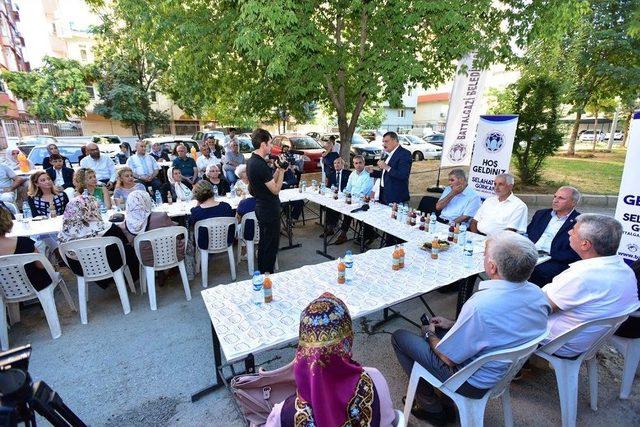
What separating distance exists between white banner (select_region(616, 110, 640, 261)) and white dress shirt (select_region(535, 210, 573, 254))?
116 cm

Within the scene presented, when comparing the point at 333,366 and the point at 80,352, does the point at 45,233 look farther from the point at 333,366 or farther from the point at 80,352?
the point at 333,366

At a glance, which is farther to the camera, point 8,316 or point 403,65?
point 403,65

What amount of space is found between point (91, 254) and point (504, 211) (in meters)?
4.67

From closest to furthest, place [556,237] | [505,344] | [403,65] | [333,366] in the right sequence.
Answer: [333,366], [505,344], [556,237], [403,65]

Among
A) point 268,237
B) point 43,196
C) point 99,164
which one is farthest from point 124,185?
point 268,237

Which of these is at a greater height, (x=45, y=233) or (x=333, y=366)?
(x=333, y=366)

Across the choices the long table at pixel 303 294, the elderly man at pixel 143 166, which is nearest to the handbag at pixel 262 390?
the long table at pixel 303 294

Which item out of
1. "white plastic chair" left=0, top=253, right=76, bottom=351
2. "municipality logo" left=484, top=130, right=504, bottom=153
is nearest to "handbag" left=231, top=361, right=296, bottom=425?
"white plastic chair" left=0, top=253, right=76, bottom=351

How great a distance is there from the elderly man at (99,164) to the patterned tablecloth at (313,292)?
18.0ft

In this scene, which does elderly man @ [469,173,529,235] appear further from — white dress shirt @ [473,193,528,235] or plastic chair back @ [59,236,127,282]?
plastic chair back @ [59,236,127,282]

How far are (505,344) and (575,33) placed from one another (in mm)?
15006

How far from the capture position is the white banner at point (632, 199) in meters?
3.78

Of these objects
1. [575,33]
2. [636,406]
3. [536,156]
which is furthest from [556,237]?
[575,33]

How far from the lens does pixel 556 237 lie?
3289mm
